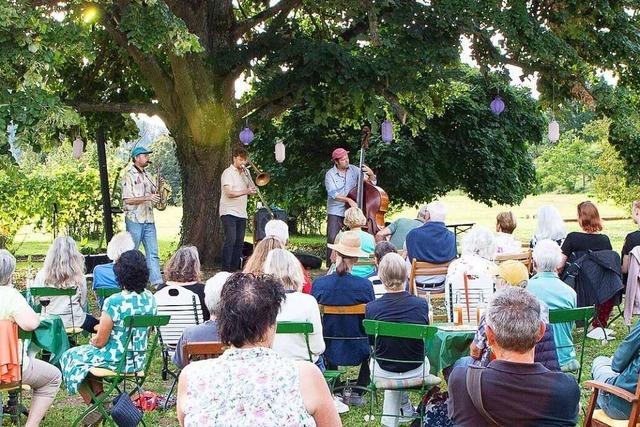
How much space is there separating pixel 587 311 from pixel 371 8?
7541 mm

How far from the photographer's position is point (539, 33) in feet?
37.1

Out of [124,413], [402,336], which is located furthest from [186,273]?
[402,336]

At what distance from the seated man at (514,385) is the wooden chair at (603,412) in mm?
807

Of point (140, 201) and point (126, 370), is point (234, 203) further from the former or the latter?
point (126, 370)

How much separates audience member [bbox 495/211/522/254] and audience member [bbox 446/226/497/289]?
53.5 inches

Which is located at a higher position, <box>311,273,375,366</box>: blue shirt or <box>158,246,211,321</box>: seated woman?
<box>158,246,211,321</box>: seated woman

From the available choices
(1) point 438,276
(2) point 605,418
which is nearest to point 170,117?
(1) point 438,276

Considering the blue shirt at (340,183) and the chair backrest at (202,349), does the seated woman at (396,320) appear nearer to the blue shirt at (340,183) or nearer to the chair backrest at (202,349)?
the chair backrest at (202,349)

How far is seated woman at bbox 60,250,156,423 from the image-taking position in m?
5.30

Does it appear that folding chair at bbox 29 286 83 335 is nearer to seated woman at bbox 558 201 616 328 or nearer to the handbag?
the handbag

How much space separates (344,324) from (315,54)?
20.7ft

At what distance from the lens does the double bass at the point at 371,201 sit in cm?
1104

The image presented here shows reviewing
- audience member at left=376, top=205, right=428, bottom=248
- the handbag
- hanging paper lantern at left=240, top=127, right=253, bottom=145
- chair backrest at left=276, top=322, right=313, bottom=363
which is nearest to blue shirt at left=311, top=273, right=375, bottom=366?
chair backrest at left=276, top=322, right=313, bottom=363

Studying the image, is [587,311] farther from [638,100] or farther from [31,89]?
[638,100]
